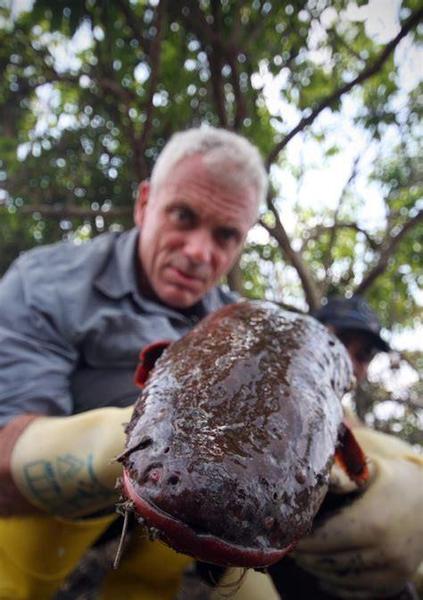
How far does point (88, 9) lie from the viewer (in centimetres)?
284

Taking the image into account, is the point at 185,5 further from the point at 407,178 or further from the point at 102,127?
the point at 407,178

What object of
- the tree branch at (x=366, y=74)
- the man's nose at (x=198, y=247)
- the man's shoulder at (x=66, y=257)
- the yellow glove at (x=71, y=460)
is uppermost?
the tree branch at (x=366, y=74)

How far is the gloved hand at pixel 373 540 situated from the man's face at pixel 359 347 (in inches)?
86.0

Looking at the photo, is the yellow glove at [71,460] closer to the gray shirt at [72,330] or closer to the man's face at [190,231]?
the gray shirt at [72,330]

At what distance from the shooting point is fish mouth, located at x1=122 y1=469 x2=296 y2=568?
0.67 meters

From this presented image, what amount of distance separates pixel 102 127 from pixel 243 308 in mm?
3997

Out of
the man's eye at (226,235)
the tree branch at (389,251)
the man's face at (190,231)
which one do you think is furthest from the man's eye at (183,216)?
the tree branch at (389,251)

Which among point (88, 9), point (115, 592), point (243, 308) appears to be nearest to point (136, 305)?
point (243, 308)

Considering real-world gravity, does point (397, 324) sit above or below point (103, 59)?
below

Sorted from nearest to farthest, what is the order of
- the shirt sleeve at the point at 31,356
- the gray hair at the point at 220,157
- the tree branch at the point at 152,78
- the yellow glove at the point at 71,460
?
1. the yellow glove at the point at 71,460
2. the shirt sleeve at the point at 31,356
3. the gray hair at the point at 220,157
4. the tree branch at the point at 152,78

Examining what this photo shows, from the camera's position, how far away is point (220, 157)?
2250 mm

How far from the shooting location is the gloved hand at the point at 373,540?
4.36ft

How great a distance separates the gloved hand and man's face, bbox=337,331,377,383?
2185 millimetres

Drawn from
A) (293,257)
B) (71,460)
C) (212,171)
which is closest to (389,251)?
(293,257)
